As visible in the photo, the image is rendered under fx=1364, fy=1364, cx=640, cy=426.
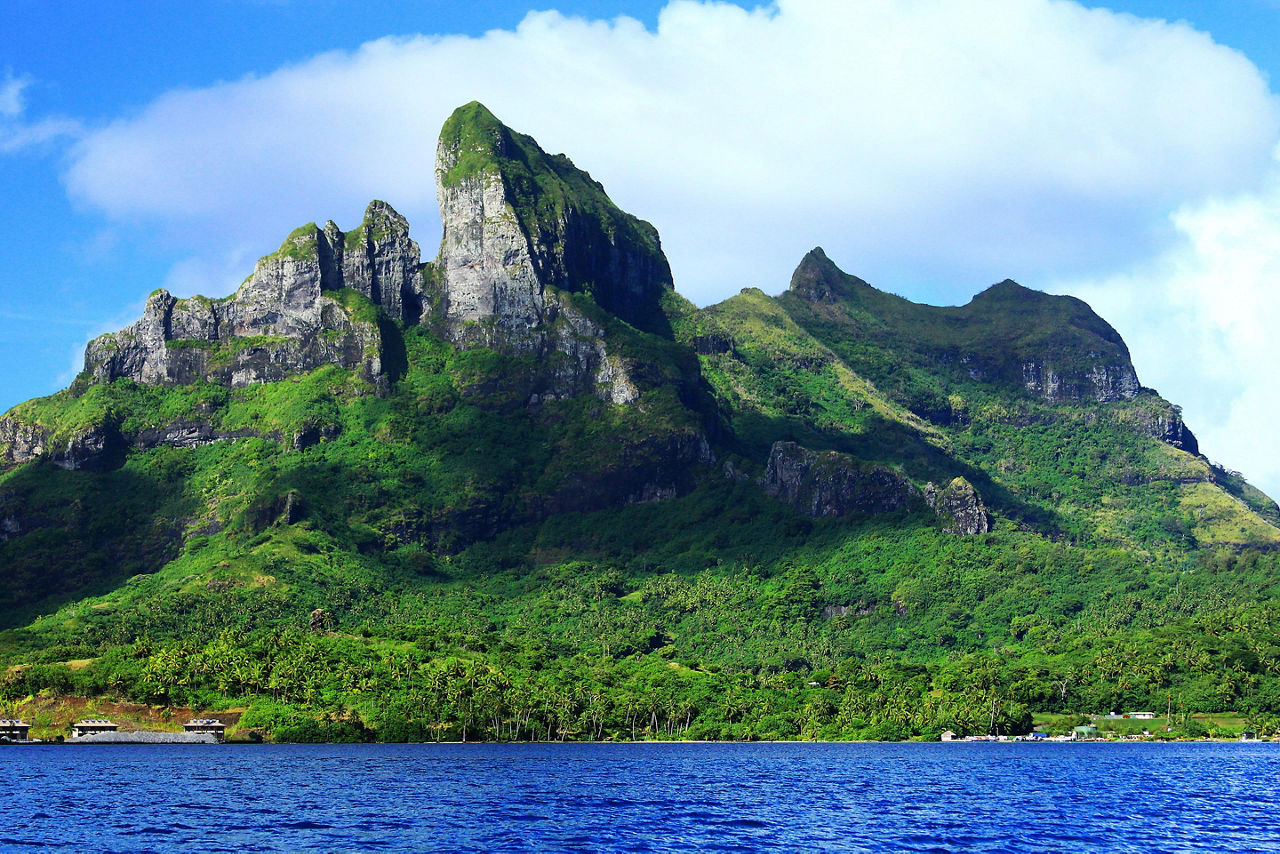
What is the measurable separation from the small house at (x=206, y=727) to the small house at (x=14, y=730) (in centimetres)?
2079

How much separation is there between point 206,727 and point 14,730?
25275mm

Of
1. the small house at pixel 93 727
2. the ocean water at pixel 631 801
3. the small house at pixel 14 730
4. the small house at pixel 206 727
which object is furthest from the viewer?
the small house at pixel 14 730

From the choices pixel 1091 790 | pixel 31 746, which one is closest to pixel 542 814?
pixel 1091 790

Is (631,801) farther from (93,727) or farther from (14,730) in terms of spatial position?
(14,730)

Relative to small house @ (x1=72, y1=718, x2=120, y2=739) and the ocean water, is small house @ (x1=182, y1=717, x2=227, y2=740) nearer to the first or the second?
small house @ (x1=72, y1=718, x2=120, y2=739)

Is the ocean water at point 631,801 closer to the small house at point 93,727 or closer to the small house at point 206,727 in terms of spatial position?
the small house at point 206,727

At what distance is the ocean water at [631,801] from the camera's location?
7906 centimetres

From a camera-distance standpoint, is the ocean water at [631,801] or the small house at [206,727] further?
the small house at [206,727]

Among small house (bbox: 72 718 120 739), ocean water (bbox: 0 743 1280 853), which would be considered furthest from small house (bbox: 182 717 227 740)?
ocean water (bbox: 0 743 1280 853)

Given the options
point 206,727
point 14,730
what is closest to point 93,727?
point 14,730

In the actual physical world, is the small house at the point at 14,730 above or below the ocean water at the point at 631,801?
below

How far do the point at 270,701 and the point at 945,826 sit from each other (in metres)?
107

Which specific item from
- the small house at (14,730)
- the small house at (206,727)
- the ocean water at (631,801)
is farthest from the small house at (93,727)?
the ocean water at (631,801)

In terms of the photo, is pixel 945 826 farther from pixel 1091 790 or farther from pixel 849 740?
pixel 849 740
